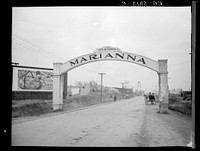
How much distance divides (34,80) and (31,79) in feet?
1.39

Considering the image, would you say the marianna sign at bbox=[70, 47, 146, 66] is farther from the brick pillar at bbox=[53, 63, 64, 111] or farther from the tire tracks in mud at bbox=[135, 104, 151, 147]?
the tire tracks in mud at bbox=[135, 104, 151, 147]

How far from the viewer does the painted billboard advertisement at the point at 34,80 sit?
9.73 meters

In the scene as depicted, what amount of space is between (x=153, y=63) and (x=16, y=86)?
25.4 ft

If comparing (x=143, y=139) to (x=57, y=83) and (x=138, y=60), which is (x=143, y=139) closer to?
(x=138, y=60)

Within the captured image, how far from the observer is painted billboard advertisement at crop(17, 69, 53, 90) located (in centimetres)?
973

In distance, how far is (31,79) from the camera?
10.6 m

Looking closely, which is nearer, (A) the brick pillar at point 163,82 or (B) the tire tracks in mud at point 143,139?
(B) the tire tracks in mud at point 143,139

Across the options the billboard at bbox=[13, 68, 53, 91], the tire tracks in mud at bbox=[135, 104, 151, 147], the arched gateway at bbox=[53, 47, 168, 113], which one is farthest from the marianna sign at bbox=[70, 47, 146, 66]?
the billboard at bbox=[13, 68, 53, 91]

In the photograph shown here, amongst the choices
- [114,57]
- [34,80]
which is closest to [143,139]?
[114,57]

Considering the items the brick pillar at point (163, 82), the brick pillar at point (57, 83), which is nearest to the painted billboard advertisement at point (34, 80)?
the brick pillar at point (57, 83)

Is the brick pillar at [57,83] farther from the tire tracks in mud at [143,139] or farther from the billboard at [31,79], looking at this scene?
the tire tracks in mud at [143,139]

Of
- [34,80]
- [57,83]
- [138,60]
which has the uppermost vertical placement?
[138,60]
